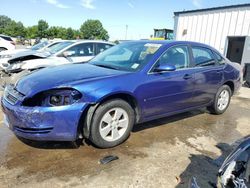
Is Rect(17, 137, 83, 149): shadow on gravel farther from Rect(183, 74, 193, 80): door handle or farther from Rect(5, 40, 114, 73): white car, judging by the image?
Rect(5, 40, 114, 73): white car

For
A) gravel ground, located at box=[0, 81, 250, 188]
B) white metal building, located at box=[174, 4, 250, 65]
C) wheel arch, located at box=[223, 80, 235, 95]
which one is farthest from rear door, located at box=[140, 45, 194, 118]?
white metal building, located at box=[174, 4, 250, 65]

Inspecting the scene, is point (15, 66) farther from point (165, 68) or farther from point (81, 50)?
point (165, 68)

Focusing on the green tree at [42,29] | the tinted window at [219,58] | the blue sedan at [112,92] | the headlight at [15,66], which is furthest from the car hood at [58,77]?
the green tree at [42,29]

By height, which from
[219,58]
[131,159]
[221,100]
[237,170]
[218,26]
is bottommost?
[131,159]

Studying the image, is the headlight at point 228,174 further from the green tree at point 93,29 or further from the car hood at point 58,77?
the green tree at point 93,29

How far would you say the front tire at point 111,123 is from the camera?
11.4ft

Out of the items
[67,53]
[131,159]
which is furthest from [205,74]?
[67,53]

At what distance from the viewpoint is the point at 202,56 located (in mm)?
5094

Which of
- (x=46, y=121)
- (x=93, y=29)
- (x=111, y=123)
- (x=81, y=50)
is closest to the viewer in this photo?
(x=46, y=121)

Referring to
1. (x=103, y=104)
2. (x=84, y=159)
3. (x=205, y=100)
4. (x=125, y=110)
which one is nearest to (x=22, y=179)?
(x=84, y=159)

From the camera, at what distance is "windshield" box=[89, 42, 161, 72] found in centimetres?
411

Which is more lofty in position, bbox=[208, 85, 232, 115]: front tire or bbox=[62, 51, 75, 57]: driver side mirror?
bbox=[62, 51, 75, 57]: driver side mirror

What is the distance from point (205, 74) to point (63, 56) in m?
4.44

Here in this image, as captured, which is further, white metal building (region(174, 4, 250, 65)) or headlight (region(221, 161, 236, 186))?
white metal building (region(174, 4, 250, 65))
